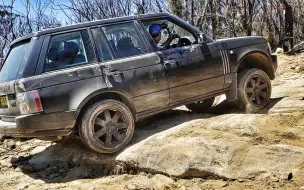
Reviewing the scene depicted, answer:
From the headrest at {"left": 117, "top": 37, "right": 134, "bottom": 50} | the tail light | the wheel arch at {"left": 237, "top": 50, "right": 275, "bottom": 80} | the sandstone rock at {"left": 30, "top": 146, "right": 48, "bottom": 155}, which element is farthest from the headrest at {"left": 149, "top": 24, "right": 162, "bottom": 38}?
the sandstone rock at {"left": 30, "top": 146, "right": 48, "bottom": 155}

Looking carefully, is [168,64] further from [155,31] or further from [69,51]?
[69,51]

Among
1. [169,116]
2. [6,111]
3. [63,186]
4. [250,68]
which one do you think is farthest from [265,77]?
[6,111]

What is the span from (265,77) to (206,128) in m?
1.92

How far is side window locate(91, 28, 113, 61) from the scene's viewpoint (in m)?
4.51

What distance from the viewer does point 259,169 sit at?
3.39m

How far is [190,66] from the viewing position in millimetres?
5023

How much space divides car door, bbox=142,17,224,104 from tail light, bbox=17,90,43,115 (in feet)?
5.97

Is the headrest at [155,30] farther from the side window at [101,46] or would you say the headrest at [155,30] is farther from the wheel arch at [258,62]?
the wheel arch at [258,62]

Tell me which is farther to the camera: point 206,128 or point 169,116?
point 169,116

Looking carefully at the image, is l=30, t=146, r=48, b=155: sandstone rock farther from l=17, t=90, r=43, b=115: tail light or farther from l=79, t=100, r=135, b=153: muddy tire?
l=17, t=90, r=43, b=115: tail light

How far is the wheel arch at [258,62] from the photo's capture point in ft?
18.9

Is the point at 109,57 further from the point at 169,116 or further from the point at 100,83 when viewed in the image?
the point at 169,116

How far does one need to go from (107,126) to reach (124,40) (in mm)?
1227

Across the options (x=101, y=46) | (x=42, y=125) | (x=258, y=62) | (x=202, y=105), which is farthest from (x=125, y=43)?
(x=258, y=62)
